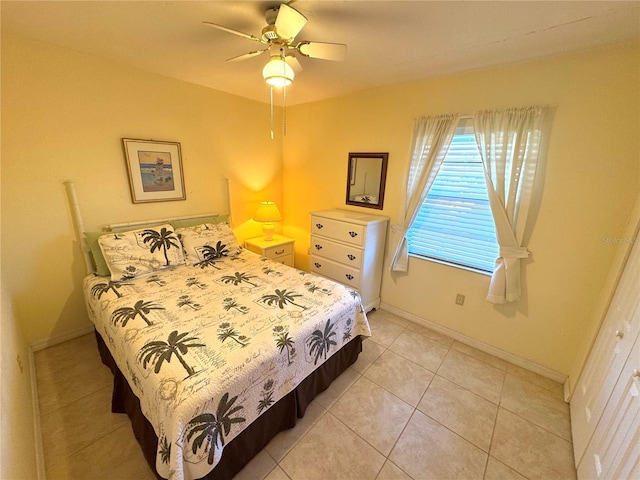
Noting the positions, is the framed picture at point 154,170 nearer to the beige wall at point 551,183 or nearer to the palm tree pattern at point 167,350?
the palm tree pattern at point 167,350

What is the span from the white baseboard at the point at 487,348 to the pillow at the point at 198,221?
2.12 m

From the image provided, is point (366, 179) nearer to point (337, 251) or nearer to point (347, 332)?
point (337, 251)

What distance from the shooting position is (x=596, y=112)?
1633 mm

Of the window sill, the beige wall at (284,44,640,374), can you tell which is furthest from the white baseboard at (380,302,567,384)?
the window sill

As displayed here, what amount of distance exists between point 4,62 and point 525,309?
13.6 feet

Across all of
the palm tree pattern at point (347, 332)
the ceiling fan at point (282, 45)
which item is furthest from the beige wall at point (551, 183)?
the ceiling fan at point (282, 45)

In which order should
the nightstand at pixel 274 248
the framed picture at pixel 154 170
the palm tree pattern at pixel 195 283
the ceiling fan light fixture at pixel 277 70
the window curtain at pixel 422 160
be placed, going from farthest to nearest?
1. the nightstand at pixel 274 248
2. the framed picture at pixel 154 170
3. the window curtain at pixel 422 160
4. the palm tree pattern at pixel 195 283
5. the ceiling fan light fixture at pixel 277 70

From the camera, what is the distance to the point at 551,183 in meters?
1.83

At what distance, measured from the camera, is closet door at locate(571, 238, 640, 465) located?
128 centimetres

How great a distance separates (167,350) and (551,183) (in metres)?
2.65

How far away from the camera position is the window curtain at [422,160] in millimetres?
2193

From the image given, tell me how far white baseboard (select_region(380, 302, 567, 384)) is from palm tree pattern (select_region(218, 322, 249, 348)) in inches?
76.5

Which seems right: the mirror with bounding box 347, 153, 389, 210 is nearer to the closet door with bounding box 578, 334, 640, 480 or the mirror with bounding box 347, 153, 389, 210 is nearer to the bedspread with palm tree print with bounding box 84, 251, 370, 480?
the bedspread with palm tree print with bounding box 84, 251, 370, 480

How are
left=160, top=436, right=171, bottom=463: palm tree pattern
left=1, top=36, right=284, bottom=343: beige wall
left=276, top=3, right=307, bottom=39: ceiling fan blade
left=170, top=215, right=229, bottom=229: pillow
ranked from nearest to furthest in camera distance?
1. left=160, top=436, right=171, bottom=463: palm tree pattern
2. left=276, top=3, right=307, bottom=39: ceiling fan blade
3. left=1, top=36, right=284, bottom=343: beige wall
4. left=170, top=215, right=229, bottom=229: pillow
